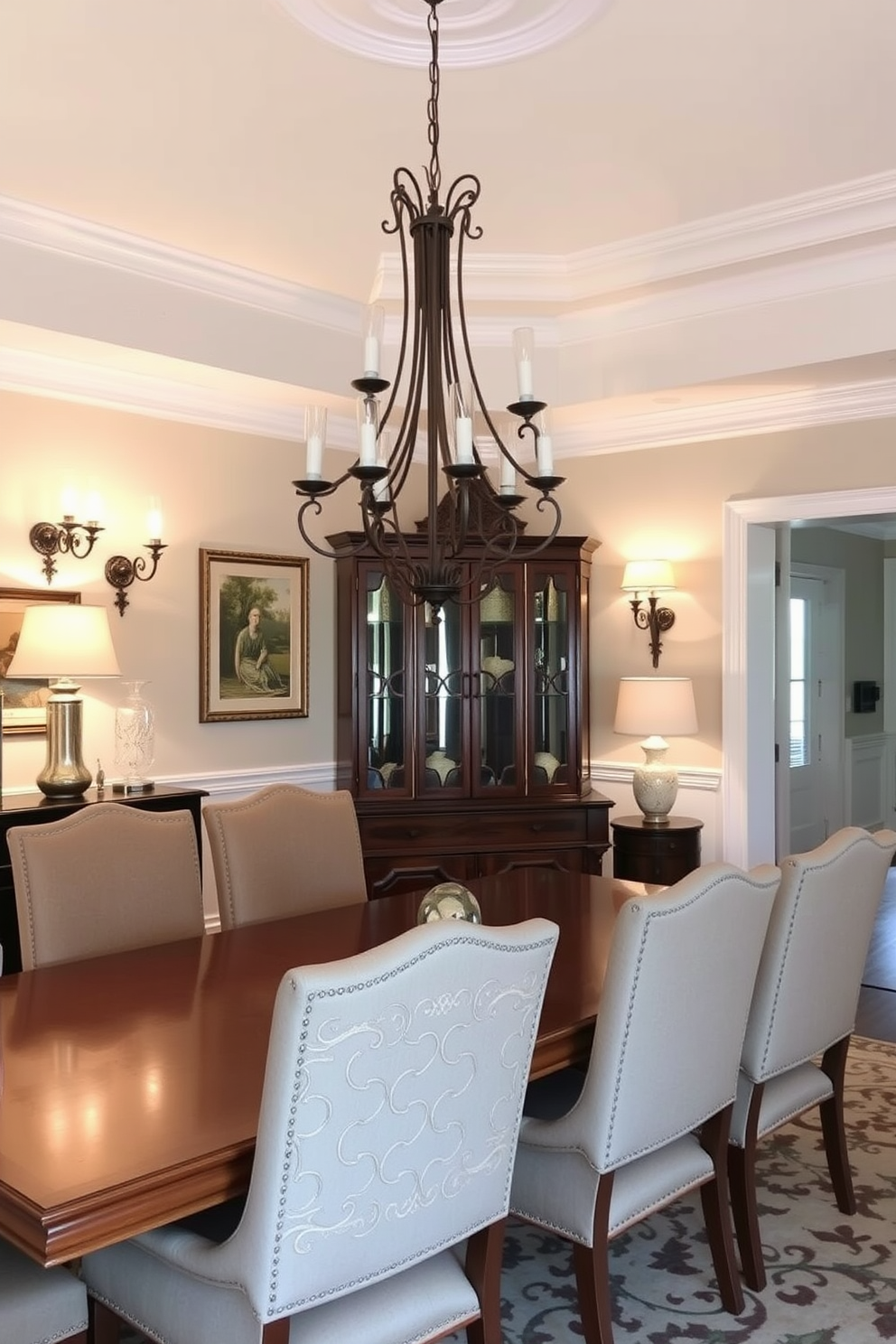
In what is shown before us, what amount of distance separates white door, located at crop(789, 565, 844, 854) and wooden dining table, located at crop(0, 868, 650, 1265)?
16.0ft

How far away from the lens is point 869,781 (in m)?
8.13

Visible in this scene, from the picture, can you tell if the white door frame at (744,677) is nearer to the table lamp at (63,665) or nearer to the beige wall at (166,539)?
the beige wall at (166,539)

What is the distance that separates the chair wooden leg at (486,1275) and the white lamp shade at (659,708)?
298cm

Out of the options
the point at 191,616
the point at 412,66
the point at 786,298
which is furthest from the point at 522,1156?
the point at 786,298

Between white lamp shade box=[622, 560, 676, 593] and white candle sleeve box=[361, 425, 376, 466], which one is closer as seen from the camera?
white candle sleeve box=[361, 425, 376, 466]

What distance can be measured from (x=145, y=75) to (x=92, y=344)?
45.4 inches

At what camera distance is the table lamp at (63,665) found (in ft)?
12.1

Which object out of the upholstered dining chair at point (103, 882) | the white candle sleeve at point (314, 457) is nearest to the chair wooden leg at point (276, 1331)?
the upholstered dining chair at point (103, 882)

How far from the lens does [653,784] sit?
4750mm

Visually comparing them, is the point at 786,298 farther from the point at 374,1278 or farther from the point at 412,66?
the point at 374,1278

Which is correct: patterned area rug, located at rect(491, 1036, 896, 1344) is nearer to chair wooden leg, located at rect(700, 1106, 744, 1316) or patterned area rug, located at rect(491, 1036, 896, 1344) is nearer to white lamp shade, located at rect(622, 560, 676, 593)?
chair wooden leg, located at rect(700, 1106, 744, 1316)

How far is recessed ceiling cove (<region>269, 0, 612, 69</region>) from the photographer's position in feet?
8.59

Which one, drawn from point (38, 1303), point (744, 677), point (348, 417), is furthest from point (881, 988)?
point (38, 1303)

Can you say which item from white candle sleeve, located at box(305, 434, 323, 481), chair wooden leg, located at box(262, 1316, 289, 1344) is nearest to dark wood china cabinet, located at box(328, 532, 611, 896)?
white candle sleeve, located at box(305, 434, 323, 481)
